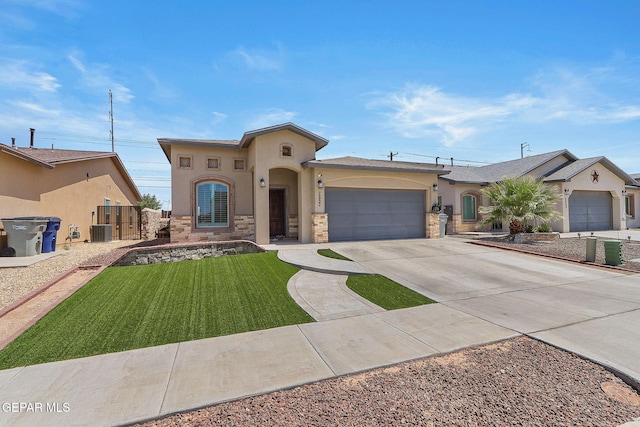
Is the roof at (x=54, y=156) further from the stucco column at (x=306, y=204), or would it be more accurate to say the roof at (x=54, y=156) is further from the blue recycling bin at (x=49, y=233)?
the stucco column at (x=306, y=204)

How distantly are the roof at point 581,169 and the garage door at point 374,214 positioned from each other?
10.7 metres

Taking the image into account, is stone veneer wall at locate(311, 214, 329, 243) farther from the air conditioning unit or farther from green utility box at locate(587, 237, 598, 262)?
the air conditioning unit

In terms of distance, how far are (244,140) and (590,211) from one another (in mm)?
23401

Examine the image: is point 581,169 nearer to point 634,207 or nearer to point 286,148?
point 634,207

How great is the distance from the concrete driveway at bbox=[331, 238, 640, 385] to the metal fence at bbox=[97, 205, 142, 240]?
48.6 ft

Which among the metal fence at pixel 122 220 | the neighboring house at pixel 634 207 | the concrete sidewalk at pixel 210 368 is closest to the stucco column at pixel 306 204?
the concrete sidewalk at pixel 210 368

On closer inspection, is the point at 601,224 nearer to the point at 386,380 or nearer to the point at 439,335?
the point at 439,335

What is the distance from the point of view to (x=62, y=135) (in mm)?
32219

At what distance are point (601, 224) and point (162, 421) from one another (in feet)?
90.6

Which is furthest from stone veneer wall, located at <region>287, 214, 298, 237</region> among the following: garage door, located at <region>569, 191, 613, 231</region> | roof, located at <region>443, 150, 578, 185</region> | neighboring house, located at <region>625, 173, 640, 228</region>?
neighboring house, located at <region>625, 173, 640, 228</region>

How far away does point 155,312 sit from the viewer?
505 centimetres

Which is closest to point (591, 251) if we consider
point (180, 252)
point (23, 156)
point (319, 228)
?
point (319, 228)

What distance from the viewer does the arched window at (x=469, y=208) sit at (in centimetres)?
1988

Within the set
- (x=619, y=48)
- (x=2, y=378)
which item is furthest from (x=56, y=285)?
(x=619, y=48)
